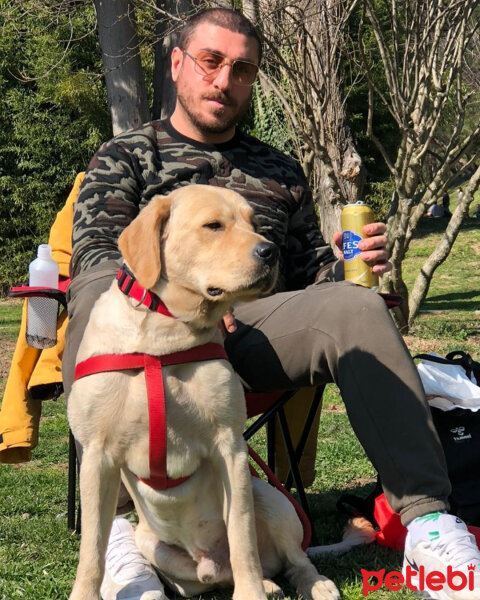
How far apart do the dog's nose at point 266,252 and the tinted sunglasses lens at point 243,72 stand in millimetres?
1186

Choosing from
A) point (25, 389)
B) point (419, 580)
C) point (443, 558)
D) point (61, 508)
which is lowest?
point (61, 508)

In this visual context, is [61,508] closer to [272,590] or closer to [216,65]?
[272,590]

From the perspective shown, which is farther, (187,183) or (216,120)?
(216,120)

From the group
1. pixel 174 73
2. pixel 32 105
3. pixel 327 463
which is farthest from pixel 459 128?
pixel 32 105

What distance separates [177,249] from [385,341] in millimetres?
747

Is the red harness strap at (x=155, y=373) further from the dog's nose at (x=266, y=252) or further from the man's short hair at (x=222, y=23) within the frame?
the man's short hair at (x=222, y=23)

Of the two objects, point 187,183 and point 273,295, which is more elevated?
point 187,183

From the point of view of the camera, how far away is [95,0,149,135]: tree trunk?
27.8 feet

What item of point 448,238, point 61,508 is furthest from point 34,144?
point 61,508

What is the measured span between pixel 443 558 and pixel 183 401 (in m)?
0.93

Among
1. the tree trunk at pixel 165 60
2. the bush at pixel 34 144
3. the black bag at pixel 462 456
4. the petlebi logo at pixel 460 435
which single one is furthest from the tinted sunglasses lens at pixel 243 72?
the bush at pixel 34 144

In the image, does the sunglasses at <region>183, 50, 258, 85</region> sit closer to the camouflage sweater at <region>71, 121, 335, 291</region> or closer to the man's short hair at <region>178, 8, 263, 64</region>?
the man's short hair at <region>178, 8, 263, 64</region>

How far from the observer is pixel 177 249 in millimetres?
2502

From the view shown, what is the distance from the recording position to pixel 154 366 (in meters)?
2.40
